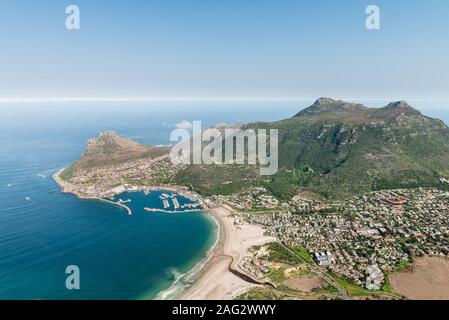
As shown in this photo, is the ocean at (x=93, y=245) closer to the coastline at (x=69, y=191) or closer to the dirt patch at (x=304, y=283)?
the coastline at (x=69, y=191)

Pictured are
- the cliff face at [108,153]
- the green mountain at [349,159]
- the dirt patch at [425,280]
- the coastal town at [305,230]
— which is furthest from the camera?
the cliff face at [108,153]

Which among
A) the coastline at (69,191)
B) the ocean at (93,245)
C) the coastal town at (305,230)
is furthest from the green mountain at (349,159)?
the ocean at (93,245)

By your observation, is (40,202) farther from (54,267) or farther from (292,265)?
(292,265)

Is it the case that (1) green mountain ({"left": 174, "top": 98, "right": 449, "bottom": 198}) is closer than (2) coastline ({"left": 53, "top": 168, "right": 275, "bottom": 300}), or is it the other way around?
(2) coastline ({"left": 53, "top": 168, "right": 275, "bottom": 300})

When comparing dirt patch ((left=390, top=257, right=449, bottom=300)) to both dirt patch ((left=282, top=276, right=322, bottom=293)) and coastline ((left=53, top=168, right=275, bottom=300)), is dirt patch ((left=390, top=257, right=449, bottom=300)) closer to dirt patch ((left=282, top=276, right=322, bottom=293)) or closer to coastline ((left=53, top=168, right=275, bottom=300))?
dirt patch ((left=282, top=276, right=322, bottom=293))

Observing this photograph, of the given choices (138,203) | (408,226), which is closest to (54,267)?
(138,203)

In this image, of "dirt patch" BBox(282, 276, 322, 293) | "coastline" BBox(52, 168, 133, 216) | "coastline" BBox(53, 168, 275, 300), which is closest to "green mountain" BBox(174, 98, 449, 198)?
"coastline" BBox(52, 168, 133, 216)
